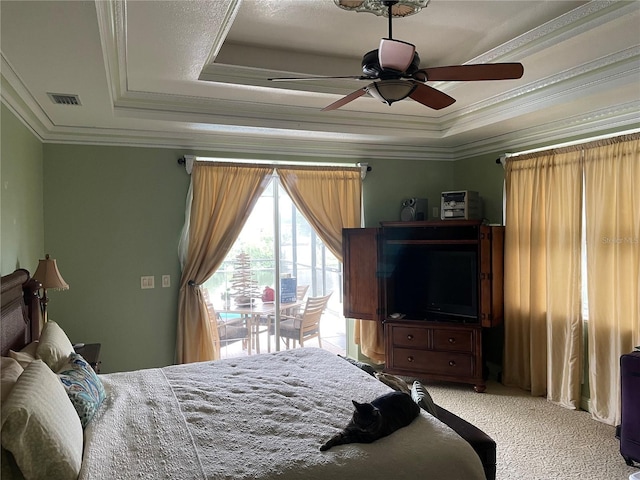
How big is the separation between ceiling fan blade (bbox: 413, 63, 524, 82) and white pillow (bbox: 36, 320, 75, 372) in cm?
232

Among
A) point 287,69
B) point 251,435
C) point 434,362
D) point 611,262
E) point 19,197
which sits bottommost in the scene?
point 434,362

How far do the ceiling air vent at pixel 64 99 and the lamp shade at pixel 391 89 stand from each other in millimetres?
1999

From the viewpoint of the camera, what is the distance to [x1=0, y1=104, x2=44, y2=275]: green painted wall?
2670mm

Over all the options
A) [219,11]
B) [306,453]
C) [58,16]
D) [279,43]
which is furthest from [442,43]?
[306,453]

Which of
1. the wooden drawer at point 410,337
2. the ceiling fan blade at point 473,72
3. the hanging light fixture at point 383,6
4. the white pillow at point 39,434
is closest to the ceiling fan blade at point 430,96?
the ceiling fan blade at point 473,72

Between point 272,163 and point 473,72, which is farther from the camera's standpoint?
point 272,163

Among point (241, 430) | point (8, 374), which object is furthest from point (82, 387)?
point (241, 430)

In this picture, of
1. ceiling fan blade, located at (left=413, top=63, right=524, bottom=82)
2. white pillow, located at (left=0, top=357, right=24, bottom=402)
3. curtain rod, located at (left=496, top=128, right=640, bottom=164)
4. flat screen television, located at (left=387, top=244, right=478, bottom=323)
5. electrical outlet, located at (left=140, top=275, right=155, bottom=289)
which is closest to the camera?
white pillow, located at (left=0, top=357, right=24, bottom=402)

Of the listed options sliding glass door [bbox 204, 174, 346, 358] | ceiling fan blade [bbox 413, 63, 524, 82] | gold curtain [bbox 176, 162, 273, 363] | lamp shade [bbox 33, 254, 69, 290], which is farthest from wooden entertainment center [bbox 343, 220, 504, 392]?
lamp shade [bbox 33, 254, 69, 290]

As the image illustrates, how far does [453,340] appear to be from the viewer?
4328 mm

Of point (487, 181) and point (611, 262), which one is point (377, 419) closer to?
point (611, 262)

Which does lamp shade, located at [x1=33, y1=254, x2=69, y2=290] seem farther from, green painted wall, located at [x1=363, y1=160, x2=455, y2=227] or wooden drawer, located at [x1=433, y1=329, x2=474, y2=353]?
wooden drawer, located at [x1=433, y1=329, x2=474, y2=353]

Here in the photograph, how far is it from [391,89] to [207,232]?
2.64 m

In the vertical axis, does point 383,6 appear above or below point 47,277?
above
